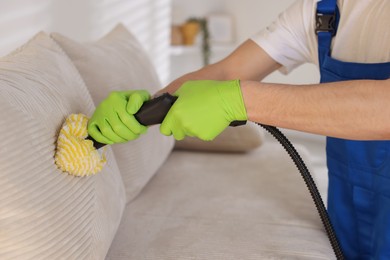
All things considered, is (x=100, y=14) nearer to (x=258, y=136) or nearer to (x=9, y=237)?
(x=258, y=136)

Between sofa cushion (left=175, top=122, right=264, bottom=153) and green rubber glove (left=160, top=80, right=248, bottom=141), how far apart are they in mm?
904

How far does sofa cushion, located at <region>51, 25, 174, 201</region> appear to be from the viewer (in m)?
1.51

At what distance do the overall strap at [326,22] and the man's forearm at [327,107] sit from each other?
364mm


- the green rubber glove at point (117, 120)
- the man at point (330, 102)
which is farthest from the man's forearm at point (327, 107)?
the green rubber glove at point (117, 120)

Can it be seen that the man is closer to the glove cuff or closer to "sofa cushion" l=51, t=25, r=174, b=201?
the glove cuff

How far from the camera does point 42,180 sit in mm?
965

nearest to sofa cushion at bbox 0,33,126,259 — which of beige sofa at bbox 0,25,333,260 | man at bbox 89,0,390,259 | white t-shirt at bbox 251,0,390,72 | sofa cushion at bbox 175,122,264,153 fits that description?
beige sofa at bbox 0,25,333,260

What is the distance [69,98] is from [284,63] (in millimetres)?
651

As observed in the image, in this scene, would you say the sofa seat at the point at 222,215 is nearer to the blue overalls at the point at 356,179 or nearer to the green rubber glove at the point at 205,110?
the blue overalls at the point at 356,179

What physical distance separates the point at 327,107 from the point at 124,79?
2.47 feet

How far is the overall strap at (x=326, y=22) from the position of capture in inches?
54.6

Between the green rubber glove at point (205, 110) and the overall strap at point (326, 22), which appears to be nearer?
the green rubber glove at point (205, 110)

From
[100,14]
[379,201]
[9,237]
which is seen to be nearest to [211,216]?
[379,201]

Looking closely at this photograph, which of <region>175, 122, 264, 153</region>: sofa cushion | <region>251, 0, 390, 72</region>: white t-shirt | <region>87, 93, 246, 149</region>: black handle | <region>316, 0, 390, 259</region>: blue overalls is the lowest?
<region>175, 122, 264, 153</region>: sofa cushion
